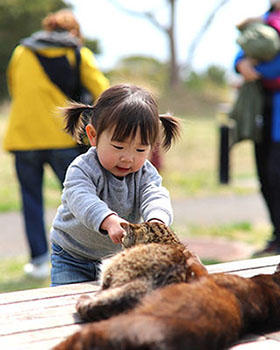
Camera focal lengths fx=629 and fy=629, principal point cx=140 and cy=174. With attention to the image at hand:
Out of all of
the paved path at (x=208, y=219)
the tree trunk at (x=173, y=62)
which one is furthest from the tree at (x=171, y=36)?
the paved path at (x=208, y=219)

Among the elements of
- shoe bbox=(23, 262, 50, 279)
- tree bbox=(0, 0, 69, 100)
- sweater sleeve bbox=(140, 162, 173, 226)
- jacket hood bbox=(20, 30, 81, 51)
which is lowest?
tree bbox=(0, 0, 69, 100)

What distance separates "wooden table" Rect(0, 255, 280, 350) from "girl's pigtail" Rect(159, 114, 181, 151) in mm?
605

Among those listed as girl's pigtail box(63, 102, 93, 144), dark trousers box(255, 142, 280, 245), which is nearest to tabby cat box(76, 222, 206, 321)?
girl's pigtail box(63, 102, 93, 144)

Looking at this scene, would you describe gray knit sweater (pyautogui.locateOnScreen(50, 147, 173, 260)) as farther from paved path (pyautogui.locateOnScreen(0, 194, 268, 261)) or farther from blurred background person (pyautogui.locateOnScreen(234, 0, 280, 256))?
paved path (pyautogui.locateOnScreen(0, 194, 268, 261))

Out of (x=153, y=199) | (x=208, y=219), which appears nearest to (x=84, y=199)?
(x=153, y=199)

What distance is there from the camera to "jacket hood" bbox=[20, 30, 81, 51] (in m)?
5.23

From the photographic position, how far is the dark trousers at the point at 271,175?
17.5ft

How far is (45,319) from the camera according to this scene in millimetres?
2227

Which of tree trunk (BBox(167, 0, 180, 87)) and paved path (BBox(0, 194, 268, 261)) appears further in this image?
tree trunk (BBox(167, 0, 180, 87))

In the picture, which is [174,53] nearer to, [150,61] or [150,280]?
[150,61]

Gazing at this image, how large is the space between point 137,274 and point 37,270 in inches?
136

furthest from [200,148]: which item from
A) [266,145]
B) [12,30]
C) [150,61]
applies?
[150,61]

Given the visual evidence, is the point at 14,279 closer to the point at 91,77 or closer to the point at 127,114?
the point at 91,77

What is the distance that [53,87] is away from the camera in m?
5.27
